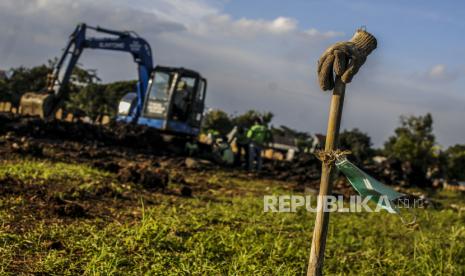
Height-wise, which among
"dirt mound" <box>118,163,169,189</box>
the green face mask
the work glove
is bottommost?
"dirt mound" <box>118,163,169,189</box>

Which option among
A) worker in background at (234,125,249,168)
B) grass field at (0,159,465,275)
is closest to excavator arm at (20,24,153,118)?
worker in background at (234,125,249,168)

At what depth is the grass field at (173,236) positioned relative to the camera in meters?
4.27

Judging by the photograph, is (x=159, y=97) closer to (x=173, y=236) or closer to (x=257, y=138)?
(x=257, y=138)

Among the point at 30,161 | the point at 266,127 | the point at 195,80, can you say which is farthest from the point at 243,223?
the point at 195,80

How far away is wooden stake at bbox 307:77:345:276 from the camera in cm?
292

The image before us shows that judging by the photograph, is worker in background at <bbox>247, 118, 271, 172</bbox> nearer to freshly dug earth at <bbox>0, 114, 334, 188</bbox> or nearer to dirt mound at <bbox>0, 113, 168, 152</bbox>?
freshly dug earth at <bbox>0, 114, 334, 188</bbox>

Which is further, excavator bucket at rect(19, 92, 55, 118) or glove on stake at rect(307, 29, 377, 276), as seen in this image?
excavator bucket at rect(19, 92, 55, 118)

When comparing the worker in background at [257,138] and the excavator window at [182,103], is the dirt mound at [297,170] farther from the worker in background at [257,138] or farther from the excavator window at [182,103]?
the excavator window at [182,103]

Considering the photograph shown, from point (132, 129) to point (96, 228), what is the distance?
13.8m

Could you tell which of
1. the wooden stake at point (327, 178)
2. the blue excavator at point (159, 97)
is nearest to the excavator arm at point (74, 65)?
the blue excavator at point (159, 97)

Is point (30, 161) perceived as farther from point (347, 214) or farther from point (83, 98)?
point (83, 98)

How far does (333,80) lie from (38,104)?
17.5m

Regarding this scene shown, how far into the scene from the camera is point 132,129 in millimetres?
18766

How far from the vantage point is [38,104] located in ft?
62.4
